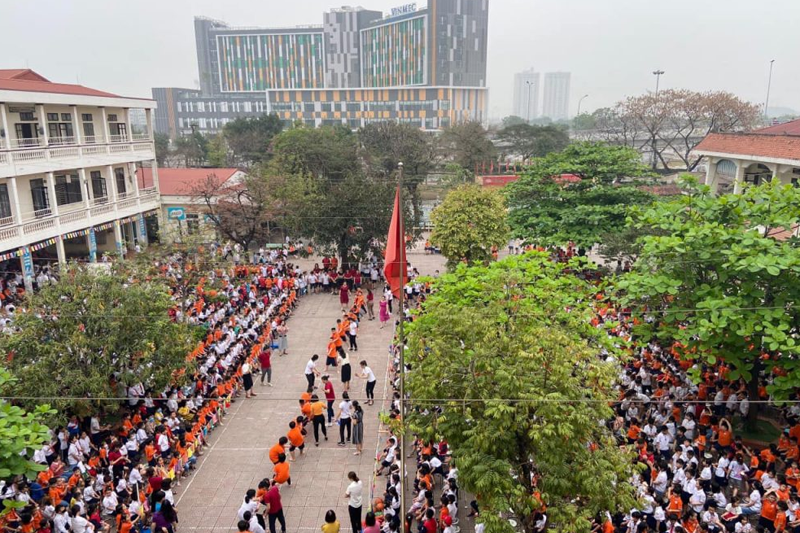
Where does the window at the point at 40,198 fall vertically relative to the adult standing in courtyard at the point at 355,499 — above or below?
above

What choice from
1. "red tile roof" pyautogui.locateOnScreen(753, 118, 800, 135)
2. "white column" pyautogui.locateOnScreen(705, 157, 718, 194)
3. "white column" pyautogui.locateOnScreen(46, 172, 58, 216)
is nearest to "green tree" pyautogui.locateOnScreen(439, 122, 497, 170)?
"white column" pyautogui.locateOnScreen(705, 157, 718, 194)

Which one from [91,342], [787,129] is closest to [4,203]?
[91,342]

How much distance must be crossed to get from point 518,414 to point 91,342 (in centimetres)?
867

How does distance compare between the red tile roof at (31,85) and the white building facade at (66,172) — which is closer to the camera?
the white building facade at (66,172)

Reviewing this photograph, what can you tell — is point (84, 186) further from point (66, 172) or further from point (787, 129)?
point (787, 129)

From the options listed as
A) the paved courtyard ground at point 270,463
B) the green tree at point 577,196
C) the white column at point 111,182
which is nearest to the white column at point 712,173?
the green tree at point 577,196

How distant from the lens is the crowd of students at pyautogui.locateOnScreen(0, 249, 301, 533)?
9.53 metres

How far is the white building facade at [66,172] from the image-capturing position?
21.9 meters

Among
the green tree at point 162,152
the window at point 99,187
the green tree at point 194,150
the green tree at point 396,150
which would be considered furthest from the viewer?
the green tree at point 162,152

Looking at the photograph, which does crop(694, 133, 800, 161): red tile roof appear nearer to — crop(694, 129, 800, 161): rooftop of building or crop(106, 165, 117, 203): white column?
crop(694, 129, 800, 161): rooftop of building

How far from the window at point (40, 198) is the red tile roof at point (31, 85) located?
3620 mm

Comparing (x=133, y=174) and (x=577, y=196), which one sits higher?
(x=133, y=174)

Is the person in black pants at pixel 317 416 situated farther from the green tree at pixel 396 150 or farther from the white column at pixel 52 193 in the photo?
the green tree at pixel 396 150

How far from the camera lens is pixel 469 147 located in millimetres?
52312
